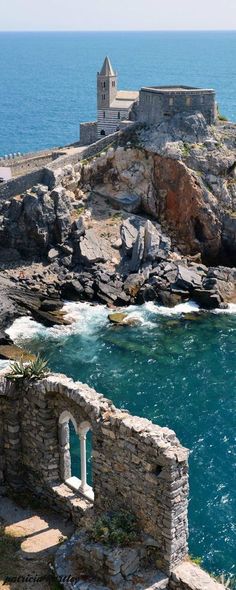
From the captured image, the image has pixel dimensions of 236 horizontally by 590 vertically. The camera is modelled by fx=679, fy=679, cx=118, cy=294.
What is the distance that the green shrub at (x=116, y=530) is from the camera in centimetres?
2053

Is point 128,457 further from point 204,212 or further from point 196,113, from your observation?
point 196,113

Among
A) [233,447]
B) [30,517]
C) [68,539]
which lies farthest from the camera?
[233,447]

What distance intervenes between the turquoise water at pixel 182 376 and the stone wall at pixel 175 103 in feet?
76.6

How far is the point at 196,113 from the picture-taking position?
228 feet

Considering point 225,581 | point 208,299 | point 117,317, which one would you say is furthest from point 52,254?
point 225,581

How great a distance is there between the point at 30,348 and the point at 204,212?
2479cm

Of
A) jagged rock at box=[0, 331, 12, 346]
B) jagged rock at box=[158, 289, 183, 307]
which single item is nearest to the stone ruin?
jagged rock at box=[0, 331, 12, 346]

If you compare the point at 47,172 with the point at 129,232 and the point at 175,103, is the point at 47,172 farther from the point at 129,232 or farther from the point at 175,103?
the point at 175,103

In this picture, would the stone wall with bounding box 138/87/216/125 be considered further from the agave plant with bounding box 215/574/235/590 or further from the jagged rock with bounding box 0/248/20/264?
the agave plant with bounding box 215/574/235/590

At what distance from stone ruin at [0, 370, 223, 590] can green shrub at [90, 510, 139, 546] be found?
191mm

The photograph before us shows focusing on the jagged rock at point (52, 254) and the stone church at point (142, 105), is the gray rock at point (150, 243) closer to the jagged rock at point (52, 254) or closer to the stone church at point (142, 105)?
the jagged rock at point (52, 254)

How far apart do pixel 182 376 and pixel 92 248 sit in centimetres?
2066

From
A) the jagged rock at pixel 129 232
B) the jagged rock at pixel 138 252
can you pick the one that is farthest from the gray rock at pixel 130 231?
the jagged rock at pixel 138 252

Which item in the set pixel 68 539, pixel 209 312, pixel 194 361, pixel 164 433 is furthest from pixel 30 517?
pixel 209 312
